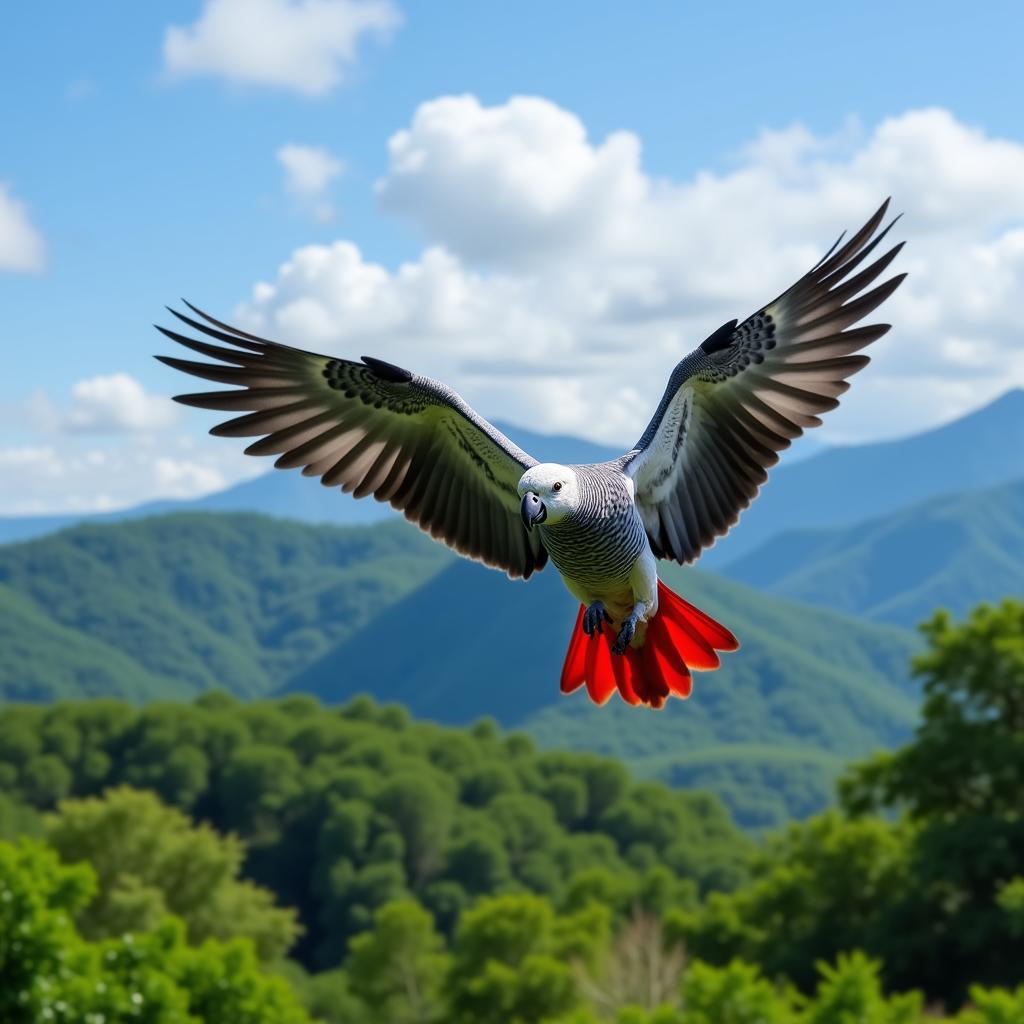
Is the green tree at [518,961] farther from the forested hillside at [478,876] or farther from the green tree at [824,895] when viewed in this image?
the green tree at [824,895]

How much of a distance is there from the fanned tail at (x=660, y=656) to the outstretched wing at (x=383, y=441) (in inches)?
46.1

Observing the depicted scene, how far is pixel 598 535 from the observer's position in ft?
20.1

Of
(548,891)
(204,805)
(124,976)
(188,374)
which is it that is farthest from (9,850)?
(204,805)

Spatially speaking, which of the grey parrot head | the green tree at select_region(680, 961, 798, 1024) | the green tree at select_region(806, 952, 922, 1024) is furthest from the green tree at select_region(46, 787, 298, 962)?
the grey parrot head

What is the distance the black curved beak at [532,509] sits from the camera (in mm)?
5402

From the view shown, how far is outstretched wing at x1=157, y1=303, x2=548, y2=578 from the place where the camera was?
26.5ft

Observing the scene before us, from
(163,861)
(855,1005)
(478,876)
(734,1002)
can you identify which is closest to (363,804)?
(478,876)

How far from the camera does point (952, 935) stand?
52031 mm

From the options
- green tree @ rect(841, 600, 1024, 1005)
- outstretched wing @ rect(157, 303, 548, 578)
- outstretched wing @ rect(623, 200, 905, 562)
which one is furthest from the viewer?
green tree @ rect(841, 600, 1024, 1005)

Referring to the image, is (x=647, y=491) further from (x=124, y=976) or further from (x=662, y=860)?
(x=662, y=860)

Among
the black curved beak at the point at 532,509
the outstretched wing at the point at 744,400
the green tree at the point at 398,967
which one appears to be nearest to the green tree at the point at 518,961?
the green tree at the point at 398,967

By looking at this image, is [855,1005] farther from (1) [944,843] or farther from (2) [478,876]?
(2) [478,876]

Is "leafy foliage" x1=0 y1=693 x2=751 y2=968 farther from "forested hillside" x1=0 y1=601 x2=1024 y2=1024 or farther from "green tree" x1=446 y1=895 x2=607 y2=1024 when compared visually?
"green tree" x1=446 y1=895 x2=607 y2=1024

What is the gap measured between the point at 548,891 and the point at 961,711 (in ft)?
251
